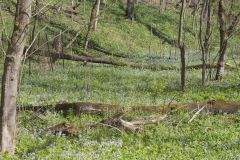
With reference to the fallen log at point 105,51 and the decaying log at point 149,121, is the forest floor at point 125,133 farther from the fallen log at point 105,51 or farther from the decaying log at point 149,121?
the fallen log at point 105,51

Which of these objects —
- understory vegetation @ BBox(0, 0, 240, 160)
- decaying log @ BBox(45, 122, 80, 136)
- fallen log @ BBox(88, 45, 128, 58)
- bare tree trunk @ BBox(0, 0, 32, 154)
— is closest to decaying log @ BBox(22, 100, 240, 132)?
decaying log @ BBox(45, 122, 80, 136)

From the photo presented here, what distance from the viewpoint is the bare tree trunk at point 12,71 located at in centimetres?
942

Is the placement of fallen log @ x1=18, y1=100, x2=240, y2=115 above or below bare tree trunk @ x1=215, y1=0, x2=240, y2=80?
below

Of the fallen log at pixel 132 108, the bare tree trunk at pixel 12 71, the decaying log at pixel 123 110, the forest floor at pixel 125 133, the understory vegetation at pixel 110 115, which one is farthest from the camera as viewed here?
the fallen log at pixel 132 108

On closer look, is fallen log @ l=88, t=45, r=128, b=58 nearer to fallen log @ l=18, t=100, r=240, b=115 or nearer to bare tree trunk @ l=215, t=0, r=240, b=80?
bare tree trunk @ l=215, t=0, r=240, b=80

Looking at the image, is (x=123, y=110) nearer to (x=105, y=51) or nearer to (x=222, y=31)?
(x=222, y=31)

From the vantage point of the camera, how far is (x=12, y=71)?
31.0ft

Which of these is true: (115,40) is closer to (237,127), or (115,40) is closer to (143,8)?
(143,8)

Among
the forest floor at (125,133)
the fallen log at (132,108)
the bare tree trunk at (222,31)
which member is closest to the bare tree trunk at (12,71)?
the forest floor at (125,133)

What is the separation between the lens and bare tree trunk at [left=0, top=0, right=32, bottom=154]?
9.42m

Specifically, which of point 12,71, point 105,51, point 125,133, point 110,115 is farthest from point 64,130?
point 105,51

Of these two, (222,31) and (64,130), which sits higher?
(222,31)

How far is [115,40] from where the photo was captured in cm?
4516

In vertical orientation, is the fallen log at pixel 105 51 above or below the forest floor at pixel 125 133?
above
